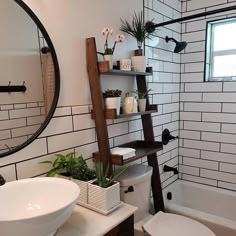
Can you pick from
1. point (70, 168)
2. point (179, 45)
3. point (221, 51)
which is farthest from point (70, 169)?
point (221, 51)

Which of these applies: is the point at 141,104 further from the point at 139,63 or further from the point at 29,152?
the point at 29,152

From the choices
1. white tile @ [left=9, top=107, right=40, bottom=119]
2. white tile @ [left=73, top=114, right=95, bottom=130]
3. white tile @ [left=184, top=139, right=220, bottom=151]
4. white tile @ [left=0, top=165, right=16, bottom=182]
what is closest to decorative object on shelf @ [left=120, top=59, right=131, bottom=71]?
white tile @ [left=73, top=114, right=95, bottom=130]

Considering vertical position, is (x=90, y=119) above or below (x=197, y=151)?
above

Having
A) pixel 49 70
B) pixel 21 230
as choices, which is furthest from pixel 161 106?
pixel 21 230

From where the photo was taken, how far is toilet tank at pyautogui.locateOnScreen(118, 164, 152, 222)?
147 centimetres

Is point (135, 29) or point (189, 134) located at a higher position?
point (135, 29)

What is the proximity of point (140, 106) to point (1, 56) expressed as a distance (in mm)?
917

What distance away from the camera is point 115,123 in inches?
64.5

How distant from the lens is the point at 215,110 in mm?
2201

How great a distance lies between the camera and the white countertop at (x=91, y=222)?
0.94 m

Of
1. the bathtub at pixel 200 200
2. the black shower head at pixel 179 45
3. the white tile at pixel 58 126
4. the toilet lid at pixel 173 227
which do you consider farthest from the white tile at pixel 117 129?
the black shower head at pixel 179 45

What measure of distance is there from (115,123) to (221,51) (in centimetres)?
136

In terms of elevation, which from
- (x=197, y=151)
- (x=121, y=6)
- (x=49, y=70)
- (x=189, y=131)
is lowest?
(x=197, y=151)

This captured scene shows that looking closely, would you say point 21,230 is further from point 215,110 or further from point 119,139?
point 215,110
